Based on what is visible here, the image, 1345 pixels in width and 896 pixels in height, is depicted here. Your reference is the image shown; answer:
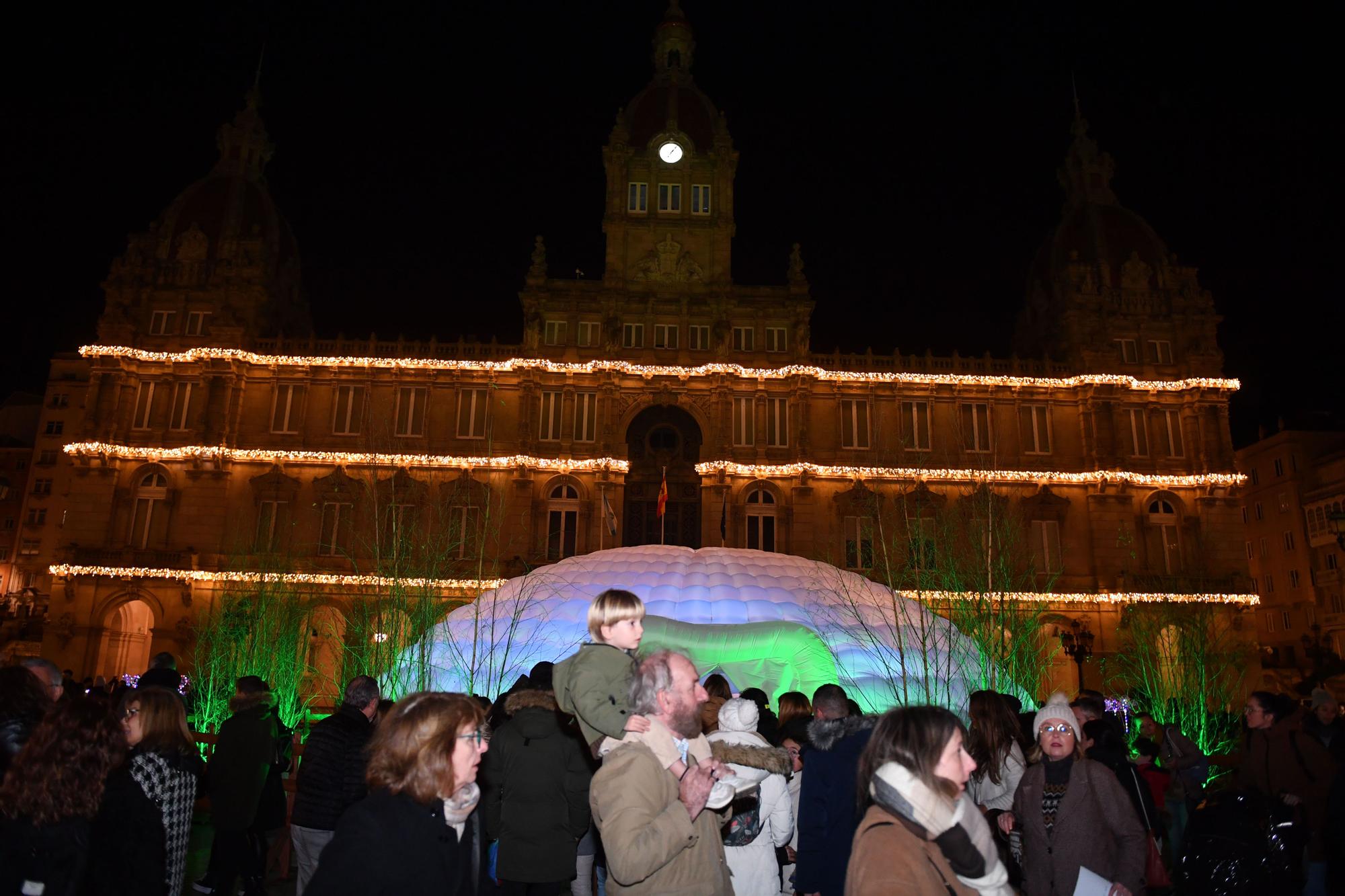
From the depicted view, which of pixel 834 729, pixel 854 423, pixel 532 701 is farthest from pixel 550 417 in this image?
pixel 834 729

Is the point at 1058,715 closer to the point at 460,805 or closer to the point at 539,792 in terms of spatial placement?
the point at 539,792

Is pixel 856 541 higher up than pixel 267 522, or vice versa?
pixel 267 522

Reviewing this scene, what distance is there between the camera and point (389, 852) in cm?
382

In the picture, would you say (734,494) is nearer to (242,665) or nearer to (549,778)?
(242,665)

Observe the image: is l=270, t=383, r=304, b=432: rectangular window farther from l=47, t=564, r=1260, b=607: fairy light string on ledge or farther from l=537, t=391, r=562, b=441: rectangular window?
l=537, t=391, r=562, b=441: rectangular window

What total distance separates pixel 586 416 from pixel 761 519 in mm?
8992

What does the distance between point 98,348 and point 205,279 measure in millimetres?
5548

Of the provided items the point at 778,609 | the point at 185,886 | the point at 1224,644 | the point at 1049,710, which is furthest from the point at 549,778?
the point at 1224,644

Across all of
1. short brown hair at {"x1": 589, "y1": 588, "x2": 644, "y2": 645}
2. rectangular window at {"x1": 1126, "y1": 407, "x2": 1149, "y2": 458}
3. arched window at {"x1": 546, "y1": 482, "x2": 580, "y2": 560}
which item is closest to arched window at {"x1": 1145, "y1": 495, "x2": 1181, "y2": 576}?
rectangular window at {"x1": 1126, "y1": 407, "x2": 1149, "y2": 458}

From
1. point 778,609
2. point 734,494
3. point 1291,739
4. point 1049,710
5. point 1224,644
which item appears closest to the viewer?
point 1049,710

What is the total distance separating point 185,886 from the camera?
33.9 feet

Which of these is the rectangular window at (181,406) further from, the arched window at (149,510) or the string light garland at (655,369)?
the arched window at (149,510)

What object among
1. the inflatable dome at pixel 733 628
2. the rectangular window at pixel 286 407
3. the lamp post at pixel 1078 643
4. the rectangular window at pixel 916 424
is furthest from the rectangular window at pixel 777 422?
the rectangular window at pixel 286 407

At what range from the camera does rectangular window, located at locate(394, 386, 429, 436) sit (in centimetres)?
3997
